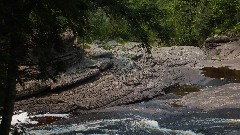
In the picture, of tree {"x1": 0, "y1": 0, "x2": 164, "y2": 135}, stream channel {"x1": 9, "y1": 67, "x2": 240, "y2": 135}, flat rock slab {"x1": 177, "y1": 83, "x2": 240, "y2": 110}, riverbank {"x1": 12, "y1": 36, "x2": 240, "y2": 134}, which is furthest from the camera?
flat rock slab {"x1": 177, "y1": 83, "x2": 240, "y2": 110}

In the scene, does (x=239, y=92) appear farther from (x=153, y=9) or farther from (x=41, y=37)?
(x=41, y=37)

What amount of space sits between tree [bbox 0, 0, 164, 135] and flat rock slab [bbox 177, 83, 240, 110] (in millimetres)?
10334

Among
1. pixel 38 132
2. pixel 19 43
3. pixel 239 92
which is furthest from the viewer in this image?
pixel 239 92

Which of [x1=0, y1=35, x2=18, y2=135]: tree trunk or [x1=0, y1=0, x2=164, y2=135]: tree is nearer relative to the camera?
[x1=0, y1=0, x2=164, y2=135]: tree

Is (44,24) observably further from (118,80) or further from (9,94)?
(118,80)

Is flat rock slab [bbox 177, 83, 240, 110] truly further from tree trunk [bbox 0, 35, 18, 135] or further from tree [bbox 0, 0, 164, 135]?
tree trunk [bbox 0, 35, 18, 135]

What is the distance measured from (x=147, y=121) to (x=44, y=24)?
359 inches

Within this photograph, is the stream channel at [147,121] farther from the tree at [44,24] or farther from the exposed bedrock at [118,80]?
the tree at [44,24]

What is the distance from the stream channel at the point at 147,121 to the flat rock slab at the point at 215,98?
64cm

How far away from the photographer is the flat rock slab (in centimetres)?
1972

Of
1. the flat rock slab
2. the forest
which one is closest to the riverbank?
the flat rock slab

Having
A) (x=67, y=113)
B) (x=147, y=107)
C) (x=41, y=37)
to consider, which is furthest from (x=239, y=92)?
(x=41, y=37)

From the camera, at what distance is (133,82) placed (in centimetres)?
2509

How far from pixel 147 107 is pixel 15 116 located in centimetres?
688
